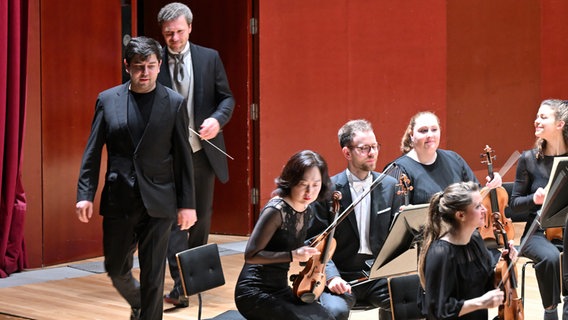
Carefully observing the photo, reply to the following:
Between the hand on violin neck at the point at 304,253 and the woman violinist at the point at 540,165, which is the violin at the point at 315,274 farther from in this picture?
the woman violinist at the point at 540,165

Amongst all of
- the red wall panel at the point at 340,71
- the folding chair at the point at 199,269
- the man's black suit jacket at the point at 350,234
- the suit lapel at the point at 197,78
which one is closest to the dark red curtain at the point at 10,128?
the suit lapel at the point at 197,78

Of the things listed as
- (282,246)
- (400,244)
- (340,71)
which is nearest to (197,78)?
(282,246)

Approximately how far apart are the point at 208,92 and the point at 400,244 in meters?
1.76

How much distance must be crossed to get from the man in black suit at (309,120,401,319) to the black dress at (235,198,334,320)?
390 mm

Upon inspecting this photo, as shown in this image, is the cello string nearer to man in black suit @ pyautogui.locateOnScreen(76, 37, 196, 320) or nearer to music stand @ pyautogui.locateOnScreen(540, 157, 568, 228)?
music stand @ pyautogui.locateOnScreen(540, 157, 568, 228)

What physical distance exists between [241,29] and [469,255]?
438cm

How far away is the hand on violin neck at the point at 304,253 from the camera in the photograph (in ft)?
11.8

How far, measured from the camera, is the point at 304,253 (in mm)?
3596

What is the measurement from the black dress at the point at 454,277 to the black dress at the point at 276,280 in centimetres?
56

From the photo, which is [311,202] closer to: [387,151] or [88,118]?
[88,118]

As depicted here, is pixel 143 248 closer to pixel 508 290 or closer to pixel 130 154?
pixel 130 154

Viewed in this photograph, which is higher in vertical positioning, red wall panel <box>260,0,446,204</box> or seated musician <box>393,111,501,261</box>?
red wall panel <box>260,0,446,204</box>

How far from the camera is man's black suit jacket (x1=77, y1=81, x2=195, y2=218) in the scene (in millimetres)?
4043

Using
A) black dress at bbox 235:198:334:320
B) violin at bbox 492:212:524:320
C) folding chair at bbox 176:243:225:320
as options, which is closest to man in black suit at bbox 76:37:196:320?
folding chair at bbox 176:243:225:320
